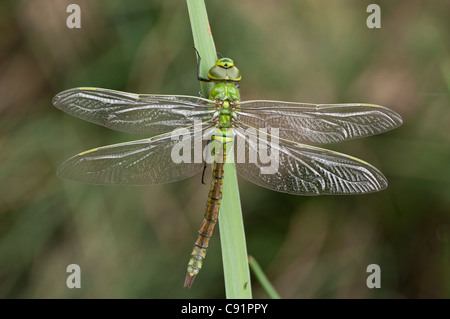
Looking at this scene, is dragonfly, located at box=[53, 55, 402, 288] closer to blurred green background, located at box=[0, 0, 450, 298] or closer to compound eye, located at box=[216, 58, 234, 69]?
compound eye, located at box=[216, 58, 234, 69]

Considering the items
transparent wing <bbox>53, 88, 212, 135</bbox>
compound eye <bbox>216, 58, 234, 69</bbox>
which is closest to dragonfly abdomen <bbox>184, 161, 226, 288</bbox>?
transparent wing <bbox>53, 88, 212, 135</bbox>

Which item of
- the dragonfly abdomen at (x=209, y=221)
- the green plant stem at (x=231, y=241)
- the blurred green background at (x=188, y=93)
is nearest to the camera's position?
the green plant stem at (x=231, y=241)

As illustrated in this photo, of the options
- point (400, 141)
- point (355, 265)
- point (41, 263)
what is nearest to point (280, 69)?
point (400, 141)

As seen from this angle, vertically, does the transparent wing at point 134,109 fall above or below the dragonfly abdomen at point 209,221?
above

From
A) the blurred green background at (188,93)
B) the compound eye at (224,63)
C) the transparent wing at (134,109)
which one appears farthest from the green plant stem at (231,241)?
the blurred green background at (188,93)

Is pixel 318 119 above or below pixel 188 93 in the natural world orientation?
below

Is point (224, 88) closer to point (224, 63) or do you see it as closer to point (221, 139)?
point (224, 63)

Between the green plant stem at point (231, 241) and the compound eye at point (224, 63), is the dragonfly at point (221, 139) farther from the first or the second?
the green plant stem at point (231, 241)

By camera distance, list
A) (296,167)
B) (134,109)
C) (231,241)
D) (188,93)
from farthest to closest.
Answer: (188,93), (296,167), (134,109), (231,241)

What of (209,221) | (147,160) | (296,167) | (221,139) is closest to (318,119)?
(296,167)
